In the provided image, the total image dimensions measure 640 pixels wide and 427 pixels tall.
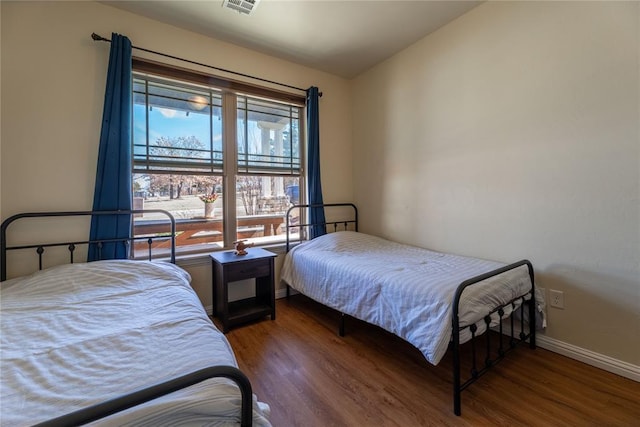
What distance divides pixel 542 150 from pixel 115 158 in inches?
122

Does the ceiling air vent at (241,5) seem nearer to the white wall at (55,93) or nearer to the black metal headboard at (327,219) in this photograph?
the white wall at (55,93)

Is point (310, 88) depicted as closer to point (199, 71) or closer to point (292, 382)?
point (199, 71)

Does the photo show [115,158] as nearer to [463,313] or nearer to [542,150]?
[463,313]

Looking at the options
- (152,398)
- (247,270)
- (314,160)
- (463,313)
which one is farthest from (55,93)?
(463,313)

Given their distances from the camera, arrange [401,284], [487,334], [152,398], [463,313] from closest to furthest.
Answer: [152,398] → [463,313] → [487,334] → [401,284]

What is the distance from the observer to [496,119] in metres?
2.22

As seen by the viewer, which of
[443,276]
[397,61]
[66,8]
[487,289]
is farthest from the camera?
[397,61]

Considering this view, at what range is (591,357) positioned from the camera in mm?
1799

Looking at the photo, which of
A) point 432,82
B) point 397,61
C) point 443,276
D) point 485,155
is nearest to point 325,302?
point 443,276

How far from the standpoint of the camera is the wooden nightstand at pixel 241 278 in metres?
2.33

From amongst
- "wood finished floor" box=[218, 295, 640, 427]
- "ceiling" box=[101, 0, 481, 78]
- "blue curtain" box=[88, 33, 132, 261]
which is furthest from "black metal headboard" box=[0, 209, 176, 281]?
"ceiling" box=[101, 0, 481, 78]

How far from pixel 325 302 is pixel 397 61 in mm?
2572

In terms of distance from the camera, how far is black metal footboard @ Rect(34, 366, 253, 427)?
22.5 inches

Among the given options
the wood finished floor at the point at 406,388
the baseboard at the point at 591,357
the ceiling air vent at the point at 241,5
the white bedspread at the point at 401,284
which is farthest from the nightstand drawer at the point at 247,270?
the baseboard at the point at 591,357
